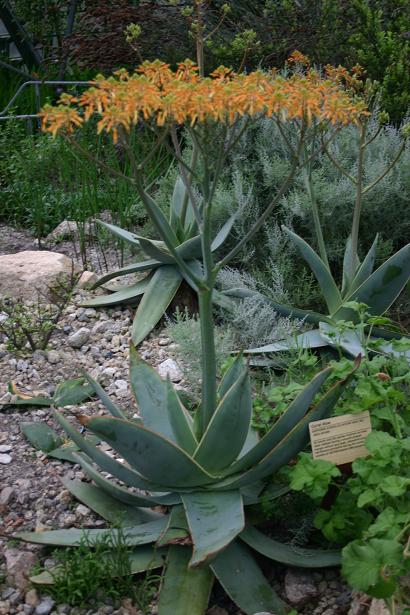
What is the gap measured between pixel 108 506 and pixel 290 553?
633 mm

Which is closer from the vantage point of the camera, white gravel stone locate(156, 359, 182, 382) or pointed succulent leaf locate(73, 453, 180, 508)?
pointed succulent leaf locate(73, 453, 180, 508)

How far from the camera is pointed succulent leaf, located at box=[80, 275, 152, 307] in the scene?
425 centimetres

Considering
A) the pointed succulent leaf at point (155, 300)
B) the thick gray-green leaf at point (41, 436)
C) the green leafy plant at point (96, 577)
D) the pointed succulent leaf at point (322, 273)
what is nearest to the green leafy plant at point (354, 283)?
the pointed succulent leaf at point (322, 273)

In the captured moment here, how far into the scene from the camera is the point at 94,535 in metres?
2.61

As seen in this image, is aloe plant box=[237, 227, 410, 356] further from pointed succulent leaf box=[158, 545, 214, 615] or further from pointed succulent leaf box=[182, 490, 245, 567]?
pointed succulent leaf box=[158, 545, 214, 615]

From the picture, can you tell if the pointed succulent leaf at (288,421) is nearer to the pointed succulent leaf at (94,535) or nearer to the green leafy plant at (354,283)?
the pointed succulent leaf at (94,535)

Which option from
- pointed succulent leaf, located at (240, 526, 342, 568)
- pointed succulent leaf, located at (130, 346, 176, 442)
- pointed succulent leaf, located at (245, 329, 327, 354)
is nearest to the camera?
pointed succulent leaf, located at (240, 526, 342, 568)

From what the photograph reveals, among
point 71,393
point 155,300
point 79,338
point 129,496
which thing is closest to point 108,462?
point 129,496

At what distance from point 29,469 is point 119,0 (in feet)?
17.7

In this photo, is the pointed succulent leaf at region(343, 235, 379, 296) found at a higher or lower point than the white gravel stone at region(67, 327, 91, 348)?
higher

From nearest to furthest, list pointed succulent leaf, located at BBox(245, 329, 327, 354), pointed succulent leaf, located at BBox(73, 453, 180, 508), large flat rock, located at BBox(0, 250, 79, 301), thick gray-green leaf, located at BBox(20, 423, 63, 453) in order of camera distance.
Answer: pointed succulent leaf, located at BBox(73, 453, 180, 508)
thick gray-green leaf, located at BBox(20, 423, 63, 453)
pointed succulent leaf, located at BBox(245, 329, 327, 354)
large flat rock, located at BBox(0, 250, 79, 301)

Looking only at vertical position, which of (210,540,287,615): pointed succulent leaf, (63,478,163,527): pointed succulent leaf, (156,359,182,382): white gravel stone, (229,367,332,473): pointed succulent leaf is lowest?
(156,359,182,382): white gravel stone

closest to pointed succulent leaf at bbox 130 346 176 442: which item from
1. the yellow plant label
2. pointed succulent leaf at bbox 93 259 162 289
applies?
the yellow plant label

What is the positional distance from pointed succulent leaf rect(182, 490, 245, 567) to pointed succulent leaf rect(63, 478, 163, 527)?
0.74ft
